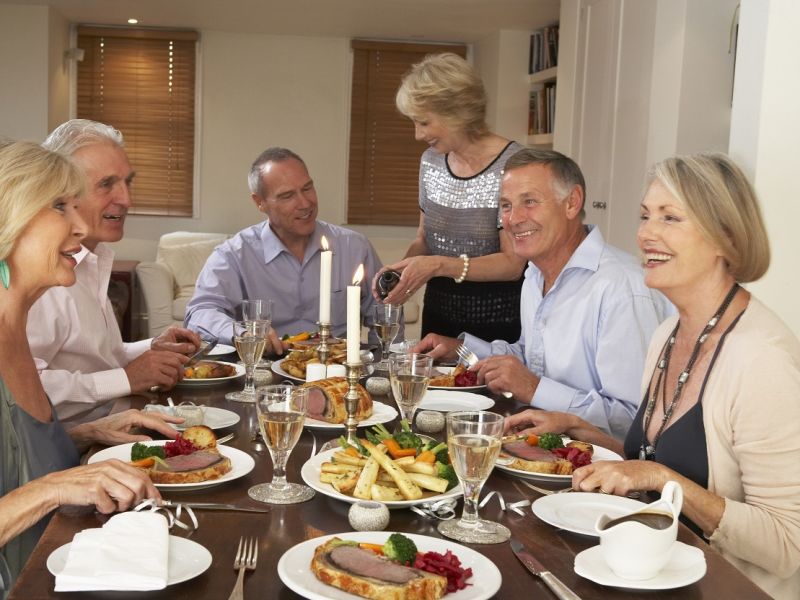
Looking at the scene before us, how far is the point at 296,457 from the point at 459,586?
67 centimetres

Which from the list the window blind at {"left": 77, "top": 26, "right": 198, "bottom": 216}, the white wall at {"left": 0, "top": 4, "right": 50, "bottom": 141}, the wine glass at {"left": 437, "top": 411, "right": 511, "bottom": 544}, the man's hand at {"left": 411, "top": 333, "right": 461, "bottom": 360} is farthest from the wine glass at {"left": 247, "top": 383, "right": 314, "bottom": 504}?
the window blind at {"left": 77, "top": 26, "right": 198, "bottom": 216}

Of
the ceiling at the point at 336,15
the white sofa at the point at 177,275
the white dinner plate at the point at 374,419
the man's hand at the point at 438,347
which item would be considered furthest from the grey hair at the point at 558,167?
the white sofa at the point at 177,275

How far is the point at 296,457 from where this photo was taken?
180cm

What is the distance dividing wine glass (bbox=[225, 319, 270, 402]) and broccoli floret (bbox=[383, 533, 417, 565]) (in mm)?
1106

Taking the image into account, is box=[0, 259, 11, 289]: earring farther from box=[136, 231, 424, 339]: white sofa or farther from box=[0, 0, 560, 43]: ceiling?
box=[136, 231, 424, 339]: white sofa

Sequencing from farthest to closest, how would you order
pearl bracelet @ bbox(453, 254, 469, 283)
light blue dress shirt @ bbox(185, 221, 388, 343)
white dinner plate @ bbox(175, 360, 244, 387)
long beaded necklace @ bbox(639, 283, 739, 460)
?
light blue dress shirt @ bbox(185, 221, 388, 343)
pearl bracelet @ bbox(453, 254, 469, 283)
white dinner plate @ bbox(175, 360, 244, 387)
long beaded necklace @ bbox(639, 283, 739, 460)

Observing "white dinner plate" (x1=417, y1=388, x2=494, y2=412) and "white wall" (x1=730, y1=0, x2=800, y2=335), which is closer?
"white dinner plate" (x1=417, y1=388, x2=494, y2=412)

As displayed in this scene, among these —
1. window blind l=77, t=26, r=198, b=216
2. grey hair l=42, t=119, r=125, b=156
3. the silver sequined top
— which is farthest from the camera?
window blind l=77, t=26, r=198, b=216

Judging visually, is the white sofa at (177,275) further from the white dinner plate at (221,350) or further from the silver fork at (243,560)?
the silver fork at (243,560)

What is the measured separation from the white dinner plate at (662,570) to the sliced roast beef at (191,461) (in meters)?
0.66

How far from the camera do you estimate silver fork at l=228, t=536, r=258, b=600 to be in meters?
1.15

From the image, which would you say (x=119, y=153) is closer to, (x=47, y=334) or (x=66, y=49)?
(x=47, y=334)

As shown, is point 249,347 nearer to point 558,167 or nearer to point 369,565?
point 558,167

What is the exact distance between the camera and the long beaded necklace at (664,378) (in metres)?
1.86
